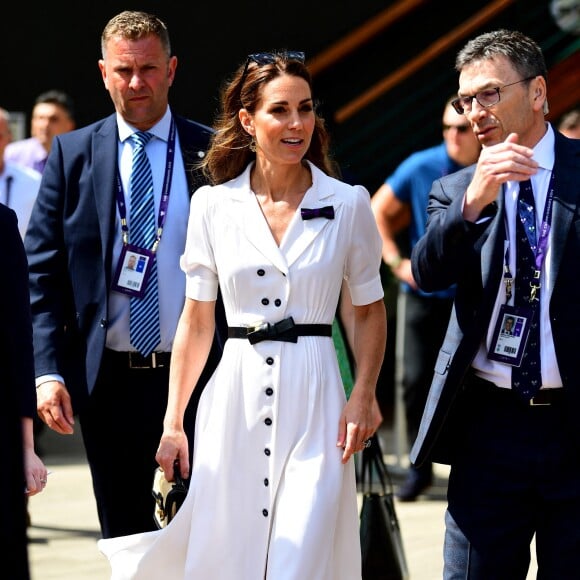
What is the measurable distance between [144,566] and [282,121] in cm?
144

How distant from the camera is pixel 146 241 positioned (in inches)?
209

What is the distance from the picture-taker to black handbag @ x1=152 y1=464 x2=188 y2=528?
15.3 feet

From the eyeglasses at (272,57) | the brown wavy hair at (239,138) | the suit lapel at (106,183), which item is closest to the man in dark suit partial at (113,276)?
the suit lapel at (106,183)

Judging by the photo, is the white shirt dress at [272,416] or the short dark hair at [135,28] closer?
the white shirt dress at [272,416]

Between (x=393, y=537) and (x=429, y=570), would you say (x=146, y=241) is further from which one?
(x=429, y=570)

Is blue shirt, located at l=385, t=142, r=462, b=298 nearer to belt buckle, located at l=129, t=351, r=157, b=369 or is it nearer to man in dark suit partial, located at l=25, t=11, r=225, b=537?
man in dark suit partial, located at l=25, t=11, r=225, b=537

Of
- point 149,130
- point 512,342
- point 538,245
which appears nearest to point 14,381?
point 512,342

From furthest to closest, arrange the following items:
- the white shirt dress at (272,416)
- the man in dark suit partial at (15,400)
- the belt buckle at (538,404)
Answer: the white shirt dress at (272,416)
the belt buckle at (538,404)
the man in dark suit partial at (15,400)

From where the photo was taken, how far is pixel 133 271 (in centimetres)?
527

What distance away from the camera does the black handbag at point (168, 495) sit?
4.66 metres

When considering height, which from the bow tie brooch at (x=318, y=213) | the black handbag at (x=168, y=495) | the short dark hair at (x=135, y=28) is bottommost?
the black handbag at (x=168, y=495)

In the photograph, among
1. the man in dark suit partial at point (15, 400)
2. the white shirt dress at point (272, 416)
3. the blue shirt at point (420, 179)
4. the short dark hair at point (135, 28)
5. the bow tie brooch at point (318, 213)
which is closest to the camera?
the man in dark suit partial at point (15, 400)

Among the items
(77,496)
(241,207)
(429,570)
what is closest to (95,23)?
(77,496)

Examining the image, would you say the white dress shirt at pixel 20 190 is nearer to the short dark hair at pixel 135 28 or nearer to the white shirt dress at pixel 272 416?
the short dark hair at pixel 135 28
